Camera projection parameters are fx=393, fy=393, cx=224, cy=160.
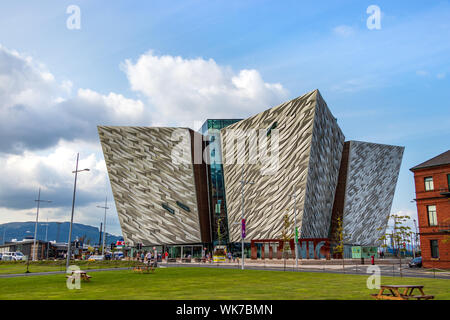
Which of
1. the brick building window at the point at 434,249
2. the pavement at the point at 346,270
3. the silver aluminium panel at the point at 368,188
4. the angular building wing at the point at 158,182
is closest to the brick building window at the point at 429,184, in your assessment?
the brick building window at the point at 434,249

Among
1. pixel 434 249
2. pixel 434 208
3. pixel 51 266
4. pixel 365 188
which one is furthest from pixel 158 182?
pixel 434 249

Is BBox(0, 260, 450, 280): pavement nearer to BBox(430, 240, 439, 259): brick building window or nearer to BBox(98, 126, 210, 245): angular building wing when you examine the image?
BBox(430, 240, 439, 259): brick building window

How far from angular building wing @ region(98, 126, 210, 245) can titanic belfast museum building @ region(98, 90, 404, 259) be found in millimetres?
169

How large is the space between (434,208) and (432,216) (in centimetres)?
83

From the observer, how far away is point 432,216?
128 feet

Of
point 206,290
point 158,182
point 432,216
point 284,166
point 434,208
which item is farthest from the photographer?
point 158,182

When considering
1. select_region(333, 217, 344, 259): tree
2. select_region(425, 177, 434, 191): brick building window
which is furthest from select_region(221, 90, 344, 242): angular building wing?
select_region(425, 177, 434, 191): brick building window

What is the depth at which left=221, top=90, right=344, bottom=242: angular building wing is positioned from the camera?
180 ft

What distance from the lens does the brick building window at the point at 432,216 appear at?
38812mm

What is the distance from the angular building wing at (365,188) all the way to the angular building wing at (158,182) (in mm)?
24363

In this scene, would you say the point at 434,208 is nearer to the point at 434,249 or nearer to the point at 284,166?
the point at 434,249
